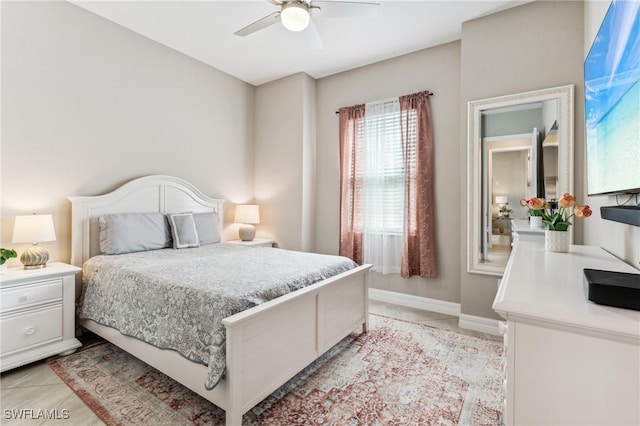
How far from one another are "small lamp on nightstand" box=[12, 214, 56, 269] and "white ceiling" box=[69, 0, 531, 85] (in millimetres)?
1979

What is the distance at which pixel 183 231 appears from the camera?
320 centimetres

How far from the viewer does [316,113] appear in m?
4.34

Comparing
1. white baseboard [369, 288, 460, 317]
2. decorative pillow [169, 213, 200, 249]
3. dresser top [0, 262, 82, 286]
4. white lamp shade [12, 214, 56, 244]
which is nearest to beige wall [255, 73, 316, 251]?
white baseboard [369, 288, 460, 317]

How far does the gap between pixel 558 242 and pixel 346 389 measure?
1.55 meters

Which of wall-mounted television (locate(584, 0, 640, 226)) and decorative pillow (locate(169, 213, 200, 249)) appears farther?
decorative pillow (locate(169, 213, 200, 249))

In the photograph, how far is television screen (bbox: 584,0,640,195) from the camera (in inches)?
42.9

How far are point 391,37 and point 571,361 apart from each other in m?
3.33

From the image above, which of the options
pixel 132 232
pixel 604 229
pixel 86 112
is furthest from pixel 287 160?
pixel 604 229

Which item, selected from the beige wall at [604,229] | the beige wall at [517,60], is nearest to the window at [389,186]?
the beige wall at [517,60]

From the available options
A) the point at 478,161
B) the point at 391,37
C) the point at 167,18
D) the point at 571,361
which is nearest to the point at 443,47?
the point at 391,37

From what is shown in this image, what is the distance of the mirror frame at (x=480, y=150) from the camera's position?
2.51 meters

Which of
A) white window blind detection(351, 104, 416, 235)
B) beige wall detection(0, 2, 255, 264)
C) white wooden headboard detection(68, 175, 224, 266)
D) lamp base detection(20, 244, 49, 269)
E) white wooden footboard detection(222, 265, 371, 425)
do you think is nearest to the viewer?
white wooden footboard detection(222, 265, 371, 425)

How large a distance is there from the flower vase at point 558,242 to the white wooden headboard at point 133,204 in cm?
343

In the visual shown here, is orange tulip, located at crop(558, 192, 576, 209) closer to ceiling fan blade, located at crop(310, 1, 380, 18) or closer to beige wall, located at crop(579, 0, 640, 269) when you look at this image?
beige wall, located at crop(579, 0, 640, 269)
